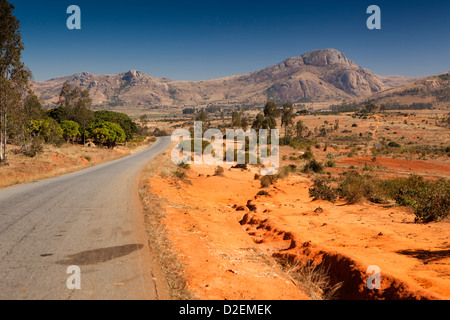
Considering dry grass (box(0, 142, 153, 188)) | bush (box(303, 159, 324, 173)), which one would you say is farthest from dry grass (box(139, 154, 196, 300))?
bush (box(303, 159, 324, 173))

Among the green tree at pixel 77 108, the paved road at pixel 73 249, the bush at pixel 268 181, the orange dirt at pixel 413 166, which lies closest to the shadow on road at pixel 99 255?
the paved road at pixel 73 249

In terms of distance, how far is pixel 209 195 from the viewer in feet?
→ 65.5

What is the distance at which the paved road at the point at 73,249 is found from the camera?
4.52 m

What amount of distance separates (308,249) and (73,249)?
6919 mm

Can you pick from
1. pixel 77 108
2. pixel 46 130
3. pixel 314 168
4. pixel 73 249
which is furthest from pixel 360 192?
pixel 77 108

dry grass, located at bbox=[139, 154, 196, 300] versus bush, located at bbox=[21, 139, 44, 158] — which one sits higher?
bush, located at bbox=[21, 139, 44, 158]

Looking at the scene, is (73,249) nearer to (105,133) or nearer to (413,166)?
(413,166)

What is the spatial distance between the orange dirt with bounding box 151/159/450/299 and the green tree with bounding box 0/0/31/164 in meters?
17.1

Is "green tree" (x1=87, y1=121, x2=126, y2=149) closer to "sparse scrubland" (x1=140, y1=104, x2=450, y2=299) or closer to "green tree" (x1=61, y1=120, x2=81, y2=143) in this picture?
"green tree" (x1=61, y1=120, x2=81, y2=143)

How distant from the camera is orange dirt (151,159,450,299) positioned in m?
5.62

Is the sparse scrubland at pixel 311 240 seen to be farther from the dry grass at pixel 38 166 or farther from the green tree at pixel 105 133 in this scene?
the green tree at pixel 105 133

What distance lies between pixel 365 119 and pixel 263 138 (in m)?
66.7

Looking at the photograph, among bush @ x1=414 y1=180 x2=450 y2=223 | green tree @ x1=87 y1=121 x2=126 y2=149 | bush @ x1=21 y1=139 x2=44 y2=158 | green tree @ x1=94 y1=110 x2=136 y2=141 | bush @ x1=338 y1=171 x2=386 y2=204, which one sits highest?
green tree @ x1=94 y1=110 x2=136 y2=141
